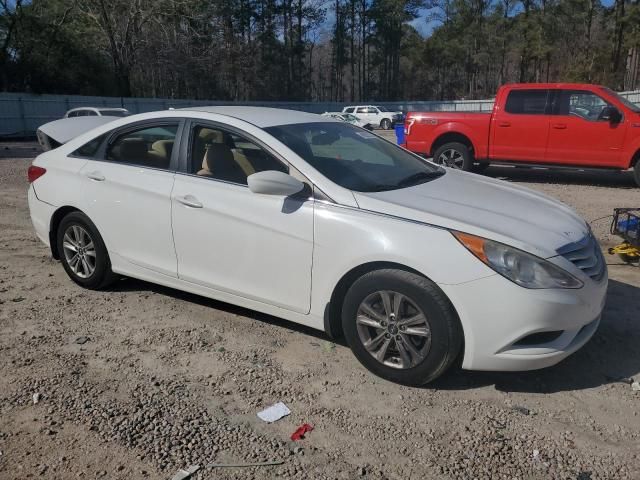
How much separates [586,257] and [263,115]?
2467mm

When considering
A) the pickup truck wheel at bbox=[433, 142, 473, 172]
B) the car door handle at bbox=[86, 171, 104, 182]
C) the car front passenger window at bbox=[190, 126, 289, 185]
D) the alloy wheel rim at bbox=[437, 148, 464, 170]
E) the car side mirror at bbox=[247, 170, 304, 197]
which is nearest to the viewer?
the car side mirror at bbox=[247, 170, 304, 197]

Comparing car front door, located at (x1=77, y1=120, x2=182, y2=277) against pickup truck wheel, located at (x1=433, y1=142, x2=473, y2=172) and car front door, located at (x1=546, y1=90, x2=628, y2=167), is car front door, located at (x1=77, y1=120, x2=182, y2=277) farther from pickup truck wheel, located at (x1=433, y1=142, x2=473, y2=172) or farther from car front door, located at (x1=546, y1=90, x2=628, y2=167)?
car front door, located at (x1=546, y1=90, x2=628, y2=167)

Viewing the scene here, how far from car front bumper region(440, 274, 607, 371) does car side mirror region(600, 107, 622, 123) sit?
7834 millimetres

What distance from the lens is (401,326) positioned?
3330mm

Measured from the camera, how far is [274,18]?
59.1 meters

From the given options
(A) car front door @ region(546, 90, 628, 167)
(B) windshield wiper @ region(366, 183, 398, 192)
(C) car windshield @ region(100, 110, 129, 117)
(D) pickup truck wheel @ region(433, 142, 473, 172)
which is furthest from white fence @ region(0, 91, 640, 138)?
(B) windshield wiper @ region(366, 183, 398, 192)

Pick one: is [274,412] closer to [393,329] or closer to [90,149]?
[393,329]

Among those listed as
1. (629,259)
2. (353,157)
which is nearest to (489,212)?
(353,157)

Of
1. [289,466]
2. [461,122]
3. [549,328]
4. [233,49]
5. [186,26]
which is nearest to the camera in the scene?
[289,466]

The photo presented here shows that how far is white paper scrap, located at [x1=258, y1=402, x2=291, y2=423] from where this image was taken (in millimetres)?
3127

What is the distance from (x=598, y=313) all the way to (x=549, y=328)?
52 cm

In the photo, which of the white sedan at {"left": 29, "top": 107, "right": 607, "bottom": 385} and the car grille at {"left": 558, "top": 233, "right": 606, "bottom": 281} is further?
the car grille at {"left": 558, "top": 233, "right": 606, "bottom": 281}

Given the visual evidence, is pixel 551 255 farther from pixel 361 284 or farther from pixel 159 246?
pixel 159 246

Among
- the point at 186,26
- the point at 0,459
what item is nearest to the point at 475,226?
the point at 0,459
